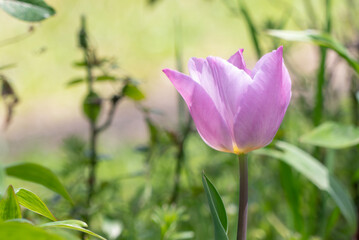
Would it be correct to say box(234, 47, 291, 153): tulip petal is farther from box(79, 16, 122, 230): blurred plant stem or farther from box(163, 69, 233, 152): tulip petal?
box(79, 16, 122, 230): blurred plant stem

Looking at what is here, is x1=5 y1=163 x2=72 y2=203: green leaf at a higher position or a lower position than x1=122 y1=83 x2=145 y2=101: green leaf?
lower

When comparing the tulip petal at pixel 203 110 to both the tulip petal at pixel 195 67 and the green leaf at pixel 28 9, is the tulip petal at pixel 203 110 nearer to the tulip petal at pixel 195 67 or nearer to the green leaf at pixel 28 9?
the tulip petal at pixel 195 67

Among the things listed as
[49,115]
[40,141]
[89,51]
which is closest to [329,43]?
[89,51]

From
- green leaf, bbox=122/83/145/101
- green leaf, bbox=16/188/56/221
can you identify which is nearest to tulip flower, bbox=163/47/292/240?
green leaf, bbox=16/188/56/221

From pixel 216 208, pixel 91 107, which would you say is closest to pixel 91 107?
pixel 91 107

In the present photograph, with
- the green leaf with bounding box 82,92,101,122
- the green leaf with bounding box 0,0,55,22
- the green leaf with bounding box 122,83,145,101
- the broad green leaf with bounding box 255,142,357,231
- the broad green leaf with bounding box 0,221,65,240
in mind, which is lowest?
the broad green leaf with bounding box 255,142,357,231

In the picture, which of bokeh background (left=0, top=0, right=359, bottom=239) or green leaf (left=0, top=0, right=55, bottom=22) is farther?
bokeh background (left=0, top=0, right=359, bottom=239)

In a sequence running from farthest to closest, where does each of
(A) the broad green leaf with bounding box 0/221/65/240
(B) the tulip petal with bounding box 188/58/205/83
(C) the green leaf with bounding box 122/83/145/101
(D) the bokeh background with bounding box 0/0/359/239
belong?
(D) the bokeh background with bounding box 0/0/359/239, (C) the green leaf with bounding box 122/83/145/101, (B) the tulip petal with bounding box 188/58/205/83, (A) the broad green leaf with bounding box 0/221/65/240

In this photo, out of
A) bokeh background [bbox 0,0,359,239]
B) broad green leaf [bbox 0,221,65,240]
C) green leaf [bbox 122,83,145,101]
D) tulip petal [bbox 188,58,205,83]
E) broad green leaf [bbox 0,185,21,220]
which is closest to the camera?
broad green leaf [bbox 0,221,65,240]
